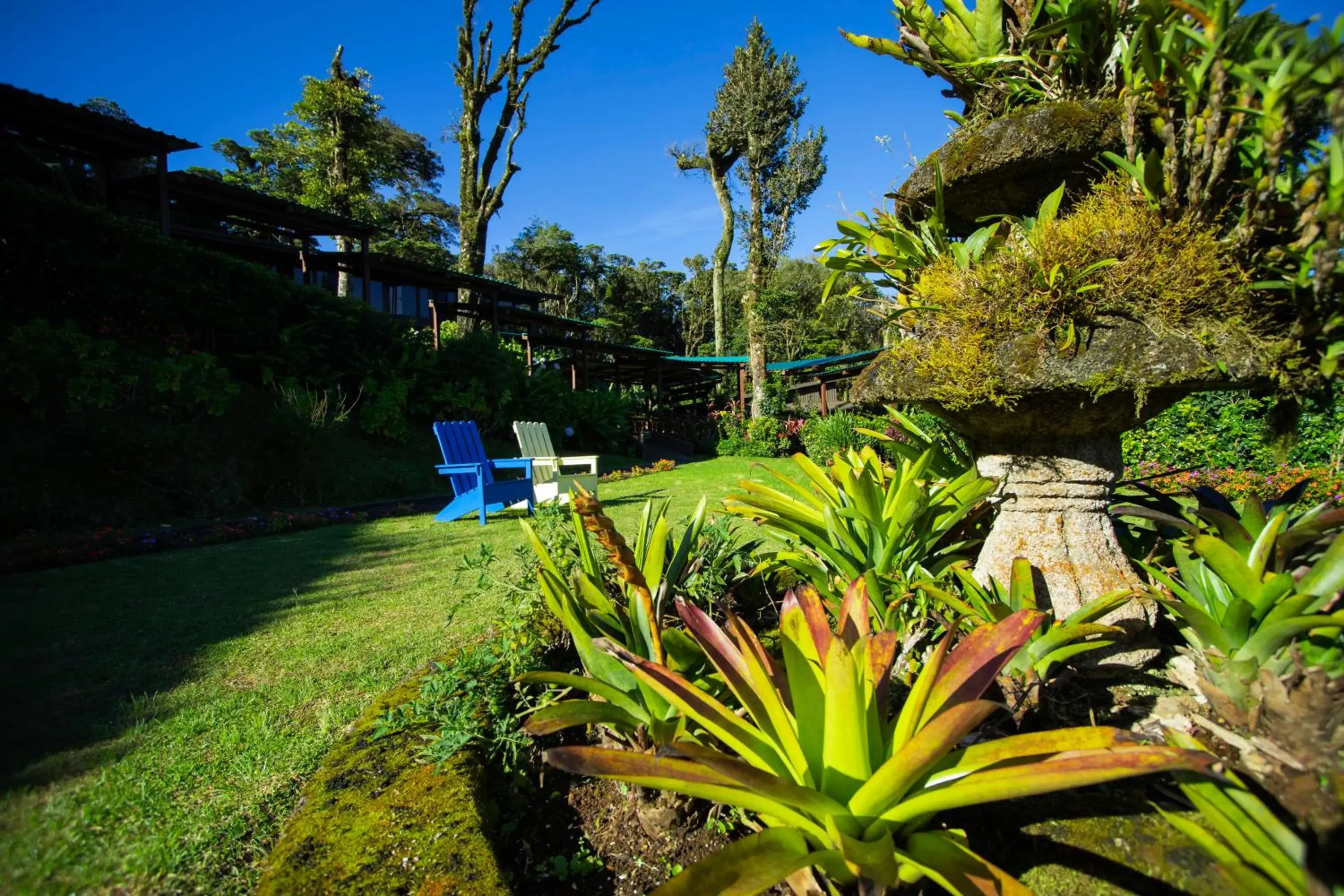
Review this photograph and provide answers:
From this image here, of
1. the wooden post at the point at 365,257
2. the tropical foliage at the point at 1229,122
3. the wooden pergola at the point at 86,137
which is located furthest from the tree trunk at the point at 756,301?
the tropical foliage at the point at 1229,122

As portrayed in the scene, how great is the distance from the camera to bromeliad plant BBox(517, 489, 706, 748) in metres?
1.55

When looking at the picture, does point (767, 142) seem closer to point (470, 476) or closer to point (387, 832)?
point (470, 476)

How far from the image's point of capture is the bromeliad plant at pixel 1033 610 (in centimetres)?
159

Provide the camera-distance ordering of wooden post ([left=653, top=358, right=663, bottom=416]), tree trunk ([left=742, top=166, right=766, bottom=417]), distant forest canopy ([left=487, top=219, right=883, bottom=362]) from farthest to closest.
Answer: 1. distant forest canopy ([left=487, top=219, right=883, bottom=362])
2. wooden post ([left=653, top=358, right=663, bottom=416])
3. tree trunk ([left=742, top=166, right=766, bottom=417])

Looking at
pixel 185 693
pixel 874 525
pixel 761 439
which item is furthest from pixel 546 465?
pixel 761 439

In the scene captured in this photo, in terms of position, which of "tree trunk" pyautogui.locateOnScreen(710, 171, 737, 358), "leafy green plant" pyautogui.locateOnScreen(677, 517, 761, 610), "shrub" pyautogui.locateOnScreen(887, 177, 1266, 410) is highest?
"tree trunk" pyautogui.locateOnScreen(710, 171, 737, 358)

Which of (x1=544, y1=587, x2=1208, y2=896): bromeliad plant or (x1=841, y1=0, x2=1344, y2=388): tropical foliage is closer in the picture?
(x1=544, y1=587, x2=1208, y2=896): bromeliad plant

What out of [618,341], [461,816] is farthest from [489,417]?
[618,341]

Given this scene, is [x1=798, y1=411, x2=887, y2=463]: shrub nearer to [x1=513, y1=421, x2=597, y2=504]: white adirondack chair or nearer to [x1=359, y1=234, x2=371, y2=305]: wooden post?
[x1=513, y1=421, x2=597, y2=504]: white adirondack chair

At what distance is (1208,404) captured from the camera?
7.43 meters

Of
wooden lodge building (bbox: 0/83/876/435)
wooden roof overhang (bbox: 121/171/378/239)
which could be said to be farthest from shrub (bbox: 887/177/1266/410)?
wooden roof overhang (bbox: 121/171/378/239)

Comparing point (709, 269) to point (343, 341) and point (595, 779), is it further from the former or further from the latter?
point (595, 779)

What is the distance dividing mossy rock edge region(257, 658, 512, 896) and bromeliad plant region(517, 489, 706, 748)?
0.24m

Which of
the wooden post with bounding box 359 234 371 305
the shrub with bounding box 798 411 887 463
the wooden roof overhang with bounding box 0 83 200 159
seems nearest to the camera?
the wooden roof overhang with bounding box 0 83 200 159
